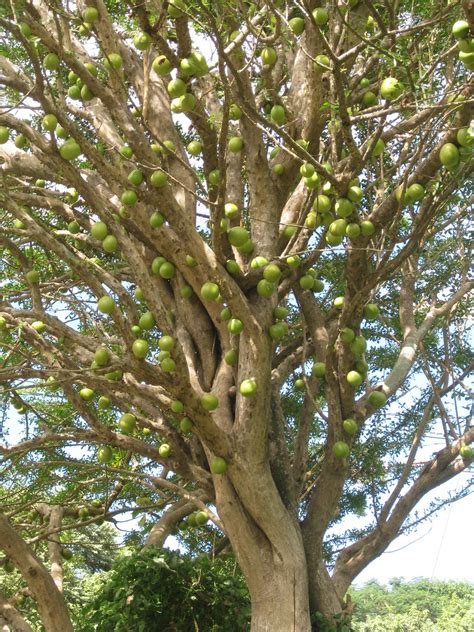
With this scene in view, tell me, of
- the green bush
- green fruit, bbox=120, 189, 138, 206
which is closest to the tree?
green fruit, bbox=120, 189, 138, 206

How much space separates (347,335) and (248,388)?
0.70 meters

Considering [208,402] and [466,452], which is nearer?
[208,402]

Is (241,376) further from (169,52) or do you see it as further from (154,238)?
(169,52)

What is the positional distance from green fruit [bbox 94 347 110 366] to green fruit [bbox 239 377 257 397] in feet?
2.57

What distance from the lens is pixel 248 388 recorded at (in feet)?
12.1

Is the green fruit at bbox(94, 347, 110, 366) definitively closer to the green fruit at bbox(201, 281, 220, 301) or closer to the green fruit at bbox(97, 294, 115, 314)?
the green fruit at bbox(97, 294, 115, 314)

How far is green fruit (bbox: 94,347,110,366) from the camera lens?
348 centimetres

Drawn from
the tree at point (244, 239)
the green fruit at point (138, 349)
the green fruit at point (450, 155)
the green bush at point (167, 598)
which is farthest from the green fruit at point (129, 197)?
the green bush at point (167, 598)

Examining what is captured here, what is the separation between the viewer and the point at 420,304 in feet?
19.1

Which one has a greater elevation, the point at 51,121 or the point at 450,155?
the point at 51,121

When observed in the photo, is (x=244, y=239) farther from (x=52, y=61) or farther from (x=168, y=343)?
(x=52, y=61)

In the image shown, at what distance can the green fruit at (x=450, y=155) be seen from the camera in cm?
303

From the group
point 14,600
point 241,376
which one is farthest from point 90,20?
point 14,600

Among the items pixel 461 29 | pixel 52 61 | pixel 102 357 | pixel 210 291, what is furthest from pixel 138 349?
pixel 461 29
